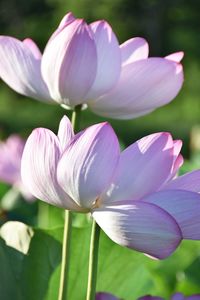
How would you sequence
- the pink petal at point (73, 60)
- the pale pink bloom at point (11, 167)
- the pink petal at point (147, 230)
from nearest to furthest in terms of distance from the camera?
the pink petal at point (147, 230), the pink petal at point (73, 60), the pale pink bloom at point (11, 167)

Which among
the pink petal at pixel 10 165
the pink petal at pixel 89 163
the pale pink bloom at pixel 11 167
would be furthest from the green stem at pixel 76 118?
the pink petal at pixel 10 165

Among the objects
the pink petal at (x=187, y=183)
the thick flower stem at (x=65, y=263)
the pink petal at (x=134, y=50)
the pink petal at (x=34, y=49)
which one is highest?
the pink petal at (x=34, y=49)

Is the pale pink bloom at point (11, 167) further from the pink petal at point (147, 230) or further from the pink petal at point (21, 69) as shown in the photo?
the pink petal at point (147, 230)

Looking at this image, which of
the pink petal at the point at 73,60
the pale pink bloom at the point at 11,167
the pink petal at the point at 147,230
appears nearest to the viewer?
the pink petal at the point at 147,230

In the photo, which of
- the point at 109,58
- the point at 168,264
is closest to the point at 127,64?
the point at 109,58

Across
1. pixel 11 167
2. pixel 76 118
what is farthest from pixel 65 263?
pixel 11 167

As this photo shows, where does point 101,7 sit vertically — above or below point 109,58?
below

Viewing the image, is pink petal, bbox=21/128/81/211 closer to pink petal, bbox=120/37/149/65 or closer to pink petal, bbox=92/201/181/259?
pink petal, bbox=92/201/181/259

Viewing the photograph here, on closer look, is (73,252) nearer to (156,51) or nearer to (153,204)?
(153,204)
